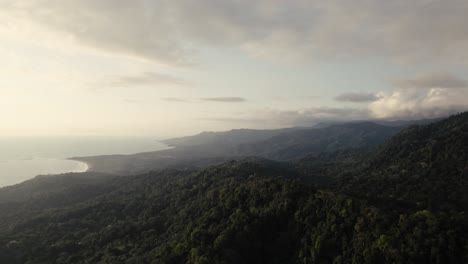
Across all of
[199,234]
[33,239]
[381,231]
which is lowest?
[33,239]

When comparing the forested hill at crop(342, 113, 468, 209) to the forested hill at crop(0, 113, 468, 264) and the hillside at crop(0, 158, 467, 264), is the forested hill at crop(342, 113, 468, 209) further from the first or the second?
the hillside at crop(0, 158, 467, 264)

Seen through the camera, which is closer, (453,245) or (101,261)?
(453,245)

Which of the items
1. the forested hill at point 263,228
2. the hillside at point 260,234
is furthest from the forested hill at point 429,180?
the hillside at point 260,234

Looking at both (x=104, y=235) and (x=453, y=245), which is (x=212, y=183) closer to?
(x=104, y=235)

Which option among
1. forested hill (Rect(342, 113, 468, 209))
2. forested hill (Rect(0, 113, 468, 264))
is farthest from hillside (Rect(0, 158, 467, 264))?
forested hill (Rect(342, 113, 468, 209))

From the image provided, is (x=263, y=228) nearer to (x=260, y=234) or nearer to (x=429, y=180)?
(x=260, y=234)

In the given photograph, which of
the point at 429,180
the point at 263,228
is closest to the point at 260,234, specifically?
the point at 263,228

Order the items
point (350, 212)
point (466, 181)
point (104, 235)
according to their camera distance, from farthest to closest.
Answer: point (466, 181)
point (104, 235)
point (350, 212)

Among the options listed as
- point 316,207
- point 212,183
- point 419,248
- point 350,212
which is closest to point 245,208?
point 316,207
